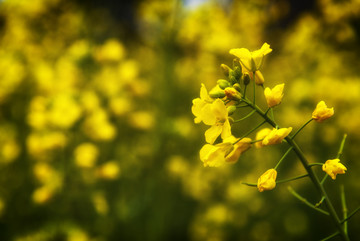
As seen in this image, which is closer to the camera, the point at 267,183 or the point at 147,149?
the point at 267,183

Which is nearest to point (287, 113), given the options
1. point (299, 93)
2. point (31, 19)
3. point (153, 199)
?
point (299, 93)

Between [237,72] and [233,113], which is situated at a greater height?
[237,72]

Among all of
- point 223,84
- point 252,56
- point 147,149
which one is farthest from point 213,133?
point 147,149

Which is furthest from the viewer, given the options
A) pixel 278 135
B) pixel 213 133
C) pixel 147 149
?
pixel 147 149

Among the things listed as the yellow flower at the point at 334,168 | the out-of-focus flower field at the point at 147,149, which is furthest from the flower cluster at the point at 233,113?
the out-of-focus flower field at the point at 147,149

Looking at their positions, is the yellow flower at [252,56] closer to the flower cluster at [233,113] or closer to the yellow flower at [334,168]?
the flower cluster at [233,113]

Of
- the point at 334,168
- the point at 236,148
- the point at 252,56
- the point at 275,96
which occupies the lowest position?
the point at 334,168

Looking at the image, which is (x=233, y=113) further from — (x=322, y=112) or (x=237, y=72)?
(x=322, y=112)
